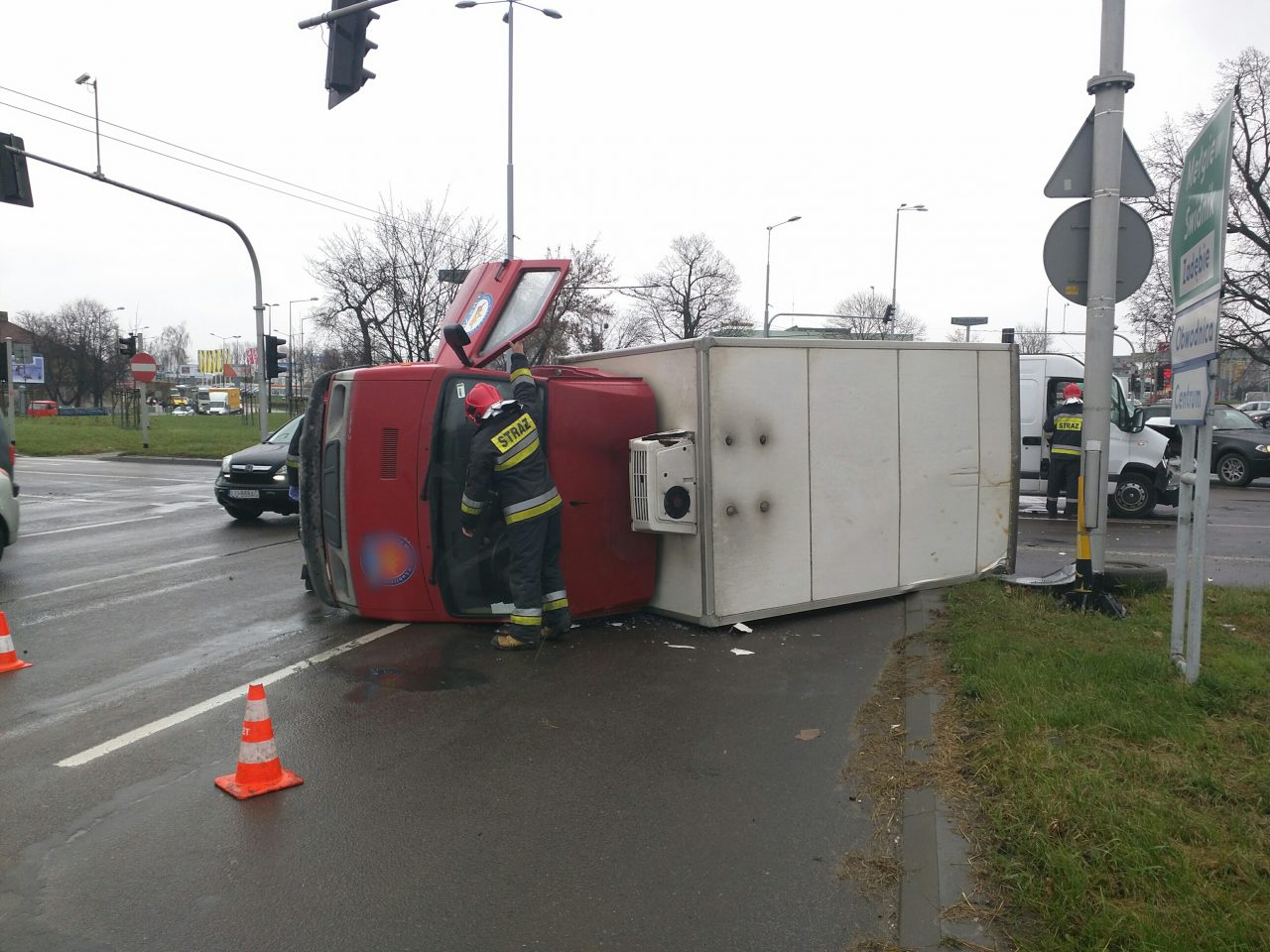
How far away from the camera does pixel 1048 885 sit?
3.13m

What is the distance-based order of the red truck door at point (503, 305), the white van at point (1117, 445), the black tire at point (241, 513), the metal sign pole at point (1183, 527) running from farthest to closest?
the white van at point (1117, 445) → the black tire at point (241, 513) → the red truck door at point (503, 305) → the metal sign pole at point (1183, 527)

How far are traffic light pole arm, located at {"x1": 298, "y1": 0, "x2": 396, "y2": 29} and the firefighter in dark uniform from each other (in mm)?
10247

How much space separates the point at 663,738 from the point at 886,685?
1626mm

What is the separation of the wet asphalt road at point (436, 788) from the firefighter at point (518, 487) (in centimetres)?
32

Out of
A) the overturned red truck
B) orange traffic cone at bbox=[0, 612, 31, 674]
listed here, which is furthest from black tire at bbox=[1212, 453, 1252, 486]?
orange traffic cone at bbox=[0, 612, 31, 674]

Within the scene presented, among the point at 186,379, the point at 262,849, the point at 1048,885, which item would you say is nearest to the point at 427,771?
the point at 262,849

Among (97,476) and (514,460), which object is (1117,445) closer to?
(514,460)

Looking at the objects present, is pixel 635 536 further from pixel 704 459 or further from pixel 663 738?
pixel 663 738

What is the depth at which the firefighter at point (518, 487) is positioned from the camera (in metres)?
6.33

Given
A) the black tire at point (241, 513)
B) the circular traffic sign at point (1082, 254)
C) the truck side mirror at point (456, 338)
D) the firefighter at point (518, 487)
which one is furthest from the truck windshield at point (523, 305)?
the black tire at point (241, 513)

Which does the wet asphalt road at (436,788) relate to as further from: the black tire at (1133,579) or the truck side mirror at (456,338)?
the truck side mirror at (456,338)

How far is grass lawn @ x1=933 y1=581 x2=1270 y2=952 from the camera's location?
2926 millimetres

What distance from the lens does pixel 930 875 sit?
3.42m

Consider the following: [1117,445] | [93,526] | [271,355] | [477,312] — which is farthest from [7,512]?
[1117,445]
